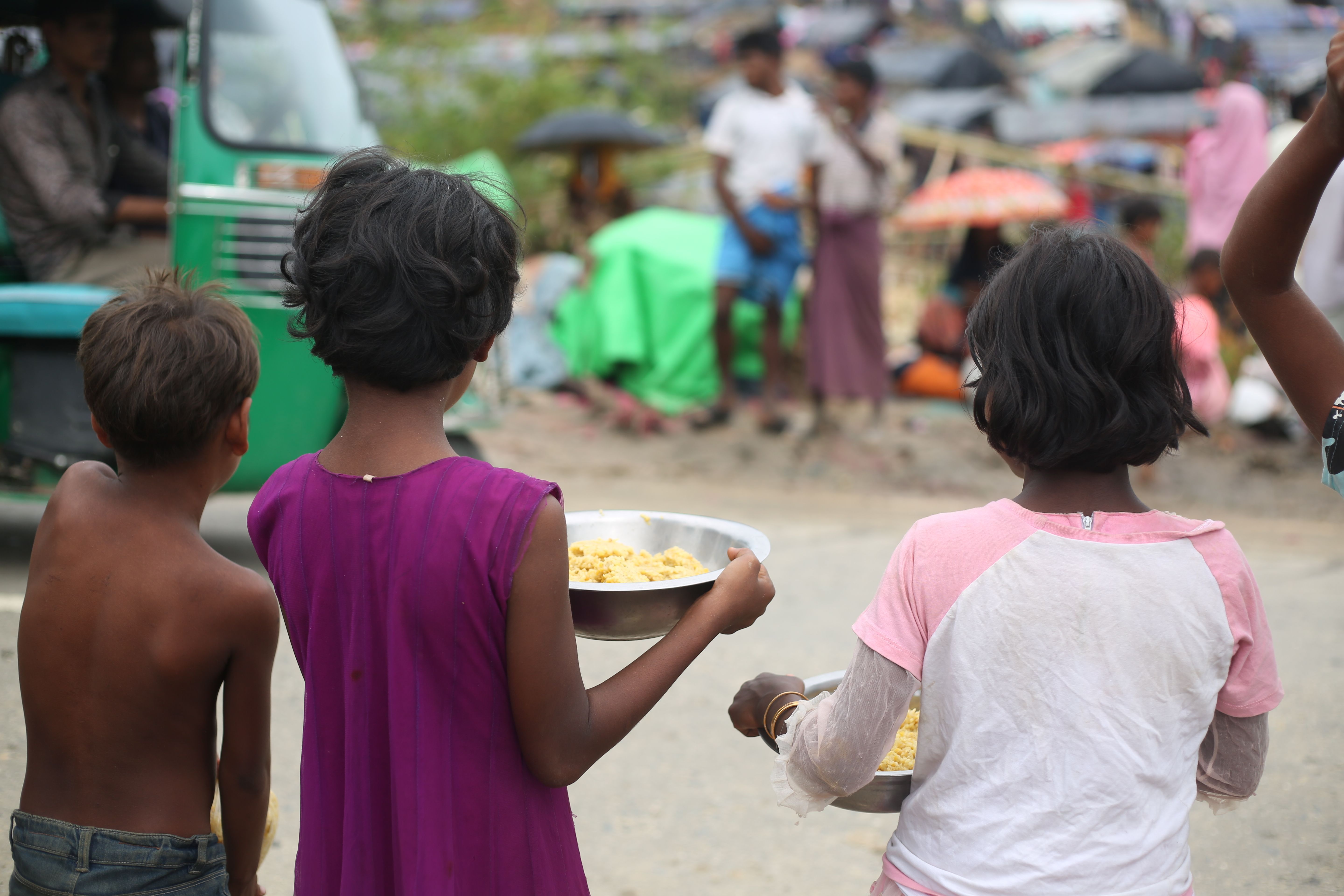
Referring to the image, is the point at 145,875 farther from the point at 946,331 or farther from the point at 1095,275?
the point at 946,331

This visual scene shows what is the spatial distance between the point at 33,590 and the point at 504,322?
78cm

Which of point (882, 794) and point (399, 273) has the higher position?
point (399, 273)

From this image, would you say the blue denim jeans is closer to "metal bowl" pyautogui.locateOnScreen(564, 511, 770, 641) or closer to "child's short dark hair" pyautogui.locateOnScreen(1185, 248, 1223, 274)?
"metal bowl" pyautogui.locateOnScreen(564, 511, 770, 641)

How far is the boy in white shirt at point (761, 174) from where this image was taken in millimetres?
7566

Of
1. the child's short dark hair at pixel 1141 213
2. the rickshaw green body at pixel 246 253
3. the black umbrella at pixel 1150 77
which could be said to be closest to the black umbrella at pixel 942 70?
the black umbrella at pixel 1150 77

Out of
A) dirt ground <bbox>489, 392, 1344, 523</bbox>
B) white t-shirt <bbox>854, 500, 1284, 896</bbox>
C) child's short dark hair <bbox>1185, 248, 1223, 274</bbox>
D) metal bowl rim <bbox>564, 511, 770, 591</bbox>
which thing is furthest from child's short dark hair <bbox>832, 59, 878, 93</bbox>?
white t-shirt <bbox>854, 500, 1284, 896</bbox>

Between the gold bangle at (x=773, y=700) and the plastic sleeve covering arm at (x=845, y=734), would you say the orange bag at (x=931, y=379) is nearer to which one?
the gold bangle at (x=773, y=700)

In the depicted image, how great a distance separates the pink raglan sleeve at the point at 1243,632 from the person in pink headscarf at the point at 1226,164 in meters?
8.10

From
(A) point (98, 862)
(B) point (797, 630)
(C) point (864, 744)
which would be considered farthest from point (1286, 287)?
(B) point (797, 630)

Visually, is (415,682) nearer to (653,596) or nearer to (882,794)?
(653,596)

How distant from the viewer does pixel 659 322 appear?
8625 mm

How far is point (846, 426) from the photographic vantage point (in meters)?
8.37

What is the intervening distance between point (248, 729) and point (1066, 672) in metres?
1.08

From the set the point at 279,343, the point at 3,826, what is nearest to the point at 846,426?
the point at 279,343
